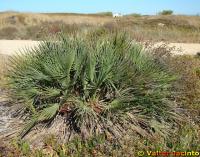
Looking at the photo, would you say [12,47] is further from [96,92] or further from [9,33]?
[96,92]

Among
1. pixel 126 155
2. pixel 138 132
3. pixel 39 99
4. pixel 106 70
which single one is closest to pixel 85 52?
pixel 106 70

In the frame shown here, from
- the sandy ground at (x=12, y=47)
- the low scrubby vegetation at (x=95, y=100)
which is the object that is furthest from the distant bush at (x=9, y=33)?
the low scrubby vegetation at (x=95, y=100)

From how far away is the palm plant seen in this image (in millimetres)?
7117

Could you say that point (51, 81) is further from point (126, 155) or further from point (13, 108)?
point (126, 155)

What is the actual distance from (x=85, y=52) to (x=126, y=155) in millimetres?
1941

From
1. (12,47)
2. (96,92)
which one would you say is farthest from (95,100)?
(12,47)

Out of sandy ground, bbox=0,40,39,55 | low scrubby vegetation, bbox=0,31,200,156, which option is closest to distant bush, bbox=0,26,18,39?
sandy ground, bbox=0,40,39,55

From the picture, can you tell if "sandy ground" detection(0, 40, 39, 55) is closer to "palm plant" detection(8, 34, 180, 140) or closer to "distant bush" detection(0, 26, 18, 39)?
"distant bush" detection(0, 26, 18, 39)

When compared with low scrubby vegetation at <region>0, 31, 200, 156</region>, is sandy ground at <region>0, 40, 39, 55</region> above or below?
below

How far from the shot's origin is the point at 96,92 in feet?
23.9

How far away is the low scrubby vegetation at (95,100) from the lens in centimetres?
693

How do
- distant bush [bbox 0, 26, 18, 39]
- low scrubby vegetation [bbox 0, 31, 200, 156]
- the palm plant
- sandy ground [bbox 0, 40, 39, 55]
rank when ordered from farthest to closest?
distant bush [bbox 0, 26, 18, 39], sandy ground [bbox 0, 40, 39, 55], the palm plant, low scrubby vegetation [bbox 0, 31, 200, 156]

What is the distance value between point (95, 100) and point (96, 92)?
0.13 metres

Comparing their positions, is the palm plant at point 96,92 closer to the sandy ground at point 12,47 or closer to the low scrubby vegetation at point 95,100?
the low scrubby vegetation at point 95,100
